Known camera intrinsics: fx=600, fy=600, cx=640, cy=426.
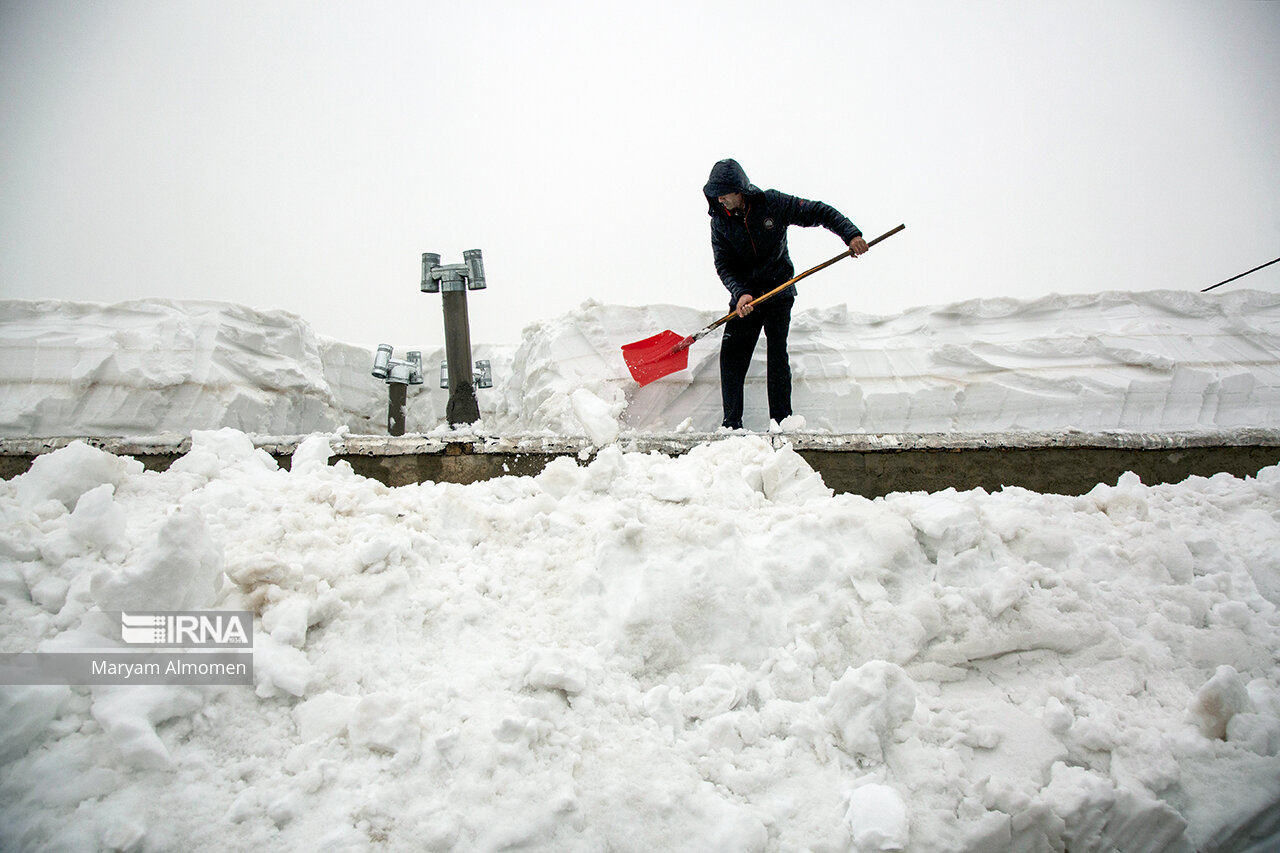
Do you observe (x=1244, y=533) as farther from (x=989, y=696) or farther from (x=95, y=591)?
(x=95, y=591)

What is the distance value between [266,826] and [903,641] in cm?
136

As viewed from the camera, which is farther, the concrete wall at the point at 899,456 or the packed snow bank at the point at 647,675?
the concrete wall at the point at 899,456

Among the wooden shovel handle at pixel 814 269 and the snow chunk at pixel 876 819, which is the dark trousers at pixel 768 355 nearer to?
the wooden shovel handle at pixel 814 269

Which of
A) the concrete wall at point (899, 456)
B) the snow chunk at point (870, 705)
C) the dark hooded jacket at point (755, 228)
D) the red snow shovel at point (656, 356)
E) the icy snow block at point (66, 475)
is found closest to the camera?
the snow chunk at point (870, 705)

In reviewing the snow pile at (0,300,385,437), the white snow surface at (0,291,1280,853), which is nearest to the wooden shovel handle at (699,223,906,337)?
the white snow surface at (0,291,1280,853)

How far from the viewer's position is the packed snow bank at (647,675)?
42.4 inches

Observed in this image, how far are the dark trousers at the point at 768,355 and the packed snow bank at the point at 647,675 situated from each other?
71.3 inches

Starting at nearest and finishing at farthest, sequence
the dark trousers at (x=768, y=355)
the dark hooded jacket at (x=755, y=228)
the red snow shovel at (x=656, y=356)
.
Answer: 1. the dark hooded jacket at (x=755, y=228)
2. the dark trousers at (x=768, y=355)
3. the red snow shovel at (x=656, y=356)

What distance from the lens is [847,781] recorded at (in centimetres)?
119

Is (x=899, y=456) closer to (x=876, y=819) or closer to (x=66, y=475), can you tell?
(x=876, y=819)

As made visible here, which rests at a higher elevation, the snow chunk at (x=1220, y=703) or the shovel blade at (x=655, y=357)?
the shovel blade at (x=655, y=357)

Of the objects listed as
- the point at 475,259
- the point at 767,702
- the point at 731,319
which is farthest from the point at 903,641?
Answer: the point at 475,259

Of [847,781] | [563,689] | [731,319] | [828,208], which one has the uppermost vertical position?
[828,208]

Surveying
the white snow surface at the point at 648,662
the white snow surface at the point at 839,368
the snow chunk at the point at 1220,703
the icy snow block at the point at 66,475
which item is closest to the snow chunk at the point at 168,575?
the white snow surface at the point at 648,662
